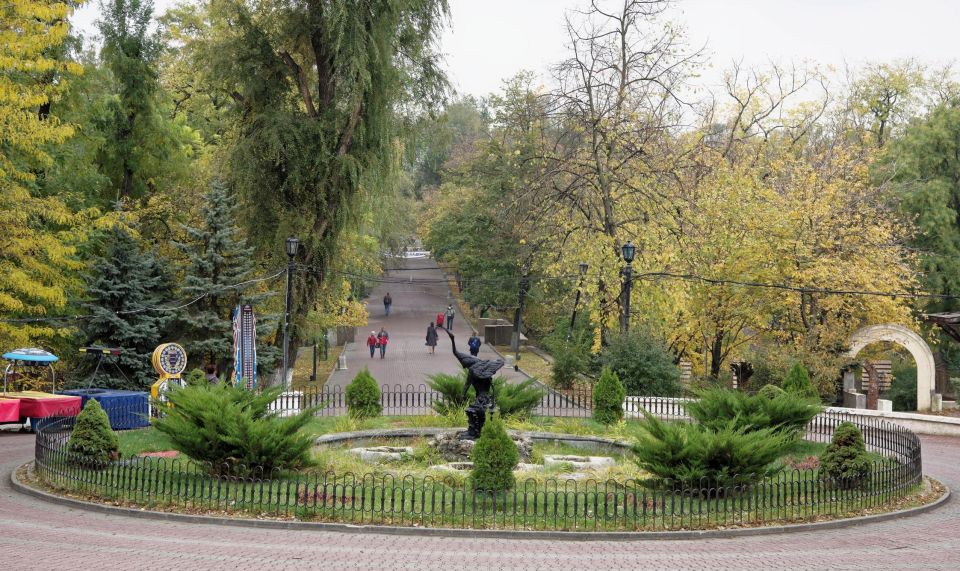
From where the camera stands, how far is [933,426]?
27016 millimetres

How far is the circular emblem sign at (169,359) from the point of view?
23.8m

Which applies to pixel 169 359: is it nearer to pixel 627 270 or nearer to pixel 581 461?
pixel 581 461

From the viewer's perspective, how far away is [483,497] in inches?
548

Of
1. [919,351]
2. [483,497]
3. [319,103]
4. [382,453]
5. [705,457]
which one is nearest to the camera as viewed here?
[483,497]

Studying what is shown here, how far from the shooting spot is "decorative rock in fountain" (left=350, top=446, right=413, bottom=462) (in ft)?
60.7

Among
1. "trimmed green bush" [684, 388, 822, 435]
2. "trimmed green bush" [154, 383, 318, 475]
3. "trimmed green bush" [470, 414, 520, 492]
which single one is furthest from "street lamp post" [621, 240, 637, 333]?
"trimmed green bush" [154, 383, 318, 475]

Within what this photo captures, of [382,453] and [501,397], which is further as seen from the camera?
[501,397]

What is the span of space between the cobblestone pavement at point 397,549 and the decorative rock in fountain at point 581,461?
4948 mm

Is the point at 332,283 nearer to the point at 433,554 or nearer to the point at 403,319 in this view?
the point at 433,554

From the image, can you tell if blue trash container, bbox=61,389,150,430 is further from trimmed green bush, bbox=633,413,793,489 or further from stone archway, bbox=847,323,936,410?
stone archway, bbox=847,323,936,410

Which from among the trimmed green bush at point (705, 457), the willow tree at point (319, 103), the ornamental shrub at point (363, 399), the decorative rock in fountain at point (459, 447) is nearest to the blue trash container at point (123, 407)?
the ornamental shrub at point (363, 399)

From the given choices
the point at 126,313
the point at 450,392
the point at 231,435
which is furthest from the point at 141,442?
the point at 126,313

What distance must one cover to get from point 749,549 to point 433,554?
4244 millimetres

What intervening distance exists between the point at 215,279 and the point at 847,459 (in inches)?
851
